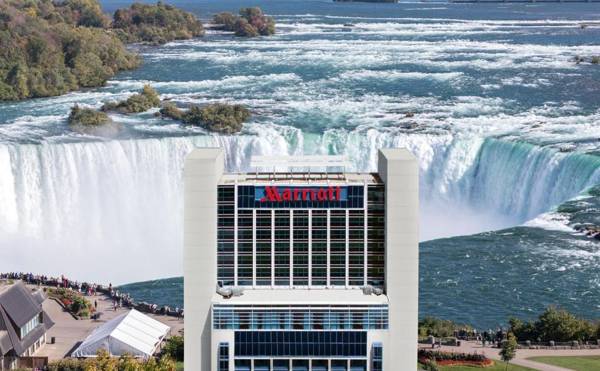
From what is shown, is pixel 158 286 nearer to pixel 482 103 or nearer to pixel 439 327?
pixel 439 327

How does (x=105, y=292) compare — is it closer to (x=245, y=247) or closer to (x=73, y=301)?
(x=73, y=301)

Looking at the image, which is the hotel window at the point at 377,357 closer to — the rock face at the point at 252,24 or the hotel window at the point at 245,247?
the hotel window at the point at 245,247

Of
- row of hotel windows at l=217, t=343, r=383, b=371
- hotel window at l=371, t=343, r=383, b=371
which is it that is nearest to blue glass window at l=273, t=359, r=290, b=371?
row of hotel windows at l=217, t=343, r=383, b=371

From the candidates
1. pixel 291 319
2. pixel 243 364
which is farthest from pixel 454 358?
pixel 243 364

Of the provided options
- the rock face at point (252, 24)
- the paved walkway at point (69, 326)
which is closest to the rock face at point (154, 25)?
the rock face at point (252, 24)

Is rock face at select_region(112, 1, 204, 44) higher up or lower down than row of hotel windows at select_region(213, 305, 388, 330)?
higher up

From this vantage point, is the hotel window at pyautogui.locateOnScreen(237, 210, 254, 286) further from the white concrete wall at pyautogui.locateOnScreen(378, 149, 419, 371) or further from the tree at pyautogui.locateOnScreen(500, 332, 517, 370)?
the tree at pyautogui.locateOnScreen(500, 332, 517, 370)
